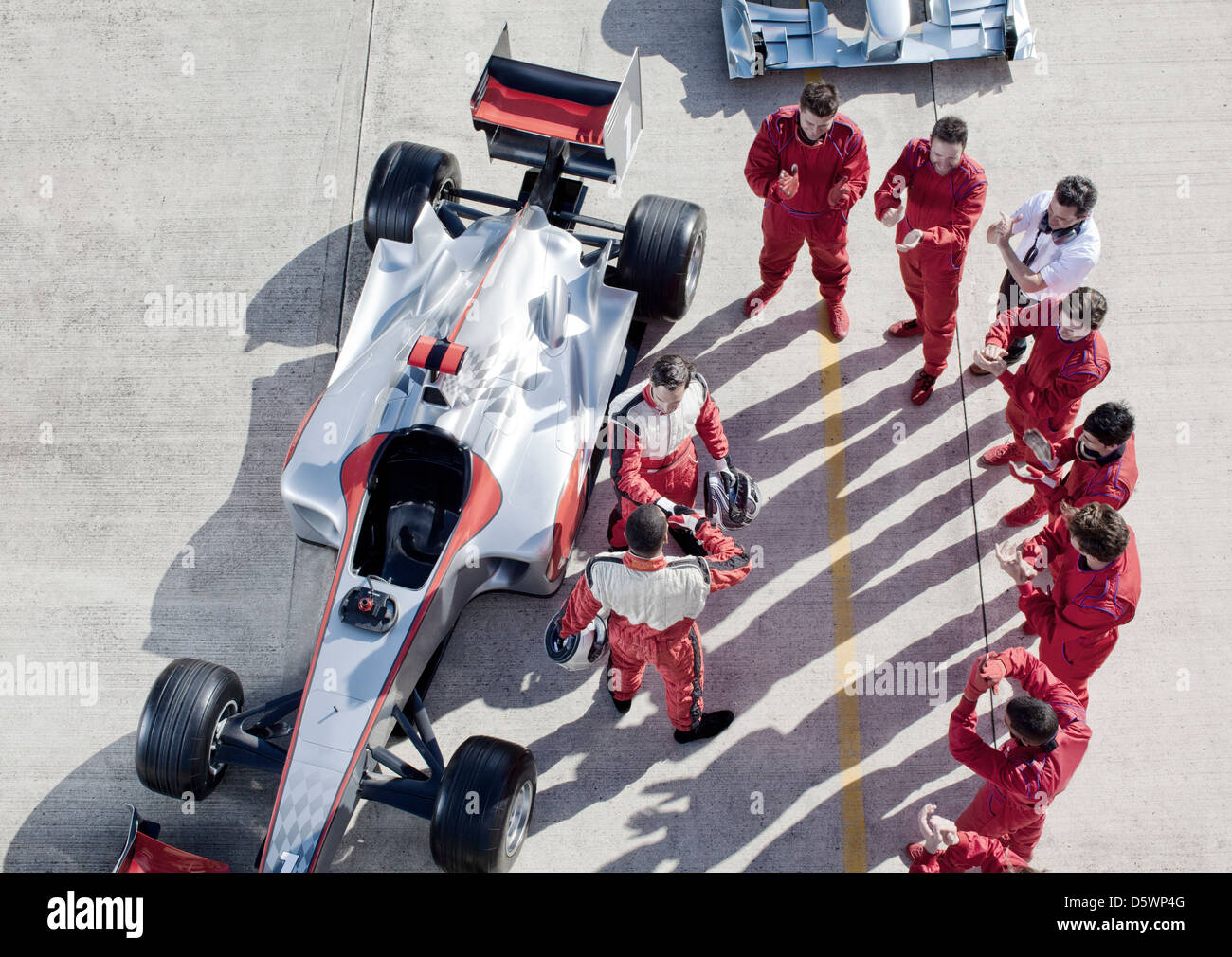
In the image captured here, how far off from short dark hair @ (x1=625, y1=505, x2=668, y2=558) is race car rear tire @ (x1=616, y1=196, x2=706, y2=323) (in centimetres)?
215

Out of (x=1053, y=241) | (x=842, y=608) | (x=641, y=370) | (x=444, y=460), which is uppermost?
(x=1053, y=241)

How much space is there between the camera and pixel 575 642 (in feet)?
17.0

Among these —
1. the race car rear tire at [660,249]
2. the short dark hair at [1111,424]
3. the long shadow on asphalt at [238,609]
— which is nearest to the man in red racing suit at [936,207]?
the race car rear tire at [660,249]

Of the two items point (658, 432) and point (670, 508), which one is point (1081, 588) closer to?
point (670, 508)

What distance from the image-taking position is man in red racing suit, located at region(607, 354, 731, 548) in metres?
5.19

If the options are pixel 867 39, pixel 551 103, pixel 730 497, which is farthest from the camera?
pixel 867 39

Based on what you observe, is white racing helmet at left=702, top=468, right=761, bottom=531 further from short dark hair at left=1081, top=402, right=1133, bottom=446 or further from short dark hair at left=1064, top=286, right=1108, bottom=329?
short dark hair at left=1064, top=286, right=1108, bottom=329

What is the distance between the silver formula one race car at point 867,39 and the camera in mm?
7441

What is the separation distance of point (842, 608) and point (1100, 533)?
5.86 feet

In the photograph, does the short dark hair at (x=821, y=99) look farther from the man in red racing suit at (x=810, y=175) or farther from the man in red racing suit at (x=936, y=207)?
the man in red racing suit at (x=936, y=207)

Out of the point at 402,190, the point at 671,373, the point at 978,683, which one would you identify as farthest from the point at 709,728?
the point at 402,190

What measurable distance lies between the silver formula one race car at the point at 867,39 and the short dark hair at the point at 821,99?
2092mm

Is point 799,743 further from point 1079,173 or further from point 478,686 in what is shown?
point 1079,173

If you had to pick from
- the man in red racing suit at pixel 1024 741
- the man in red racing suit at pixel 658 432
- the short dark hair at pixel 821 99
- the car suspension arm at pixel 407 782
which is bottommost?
the car suspension arm at pixel 407 782
